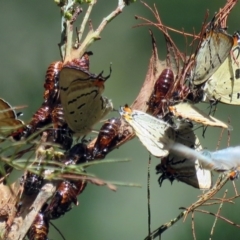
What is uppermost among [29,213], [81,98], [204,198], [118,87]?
[81,98]

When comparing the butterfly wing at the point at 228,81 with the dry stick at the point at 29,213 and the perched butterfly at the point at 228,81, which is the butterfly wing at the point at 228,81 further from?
the dry stick at the point at 29,213

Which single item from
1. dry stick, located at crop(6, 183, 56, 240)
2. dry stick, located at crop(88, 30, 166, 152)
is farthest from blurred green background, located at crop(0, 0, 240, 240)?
dry stick, located at crop(6, 183, 56, 240)

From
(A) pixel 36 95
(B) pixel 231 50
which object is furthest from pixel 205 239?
(B) pixel 231 50

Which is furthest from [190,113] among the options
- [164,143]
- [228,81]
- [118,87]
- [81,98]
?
[118,87]

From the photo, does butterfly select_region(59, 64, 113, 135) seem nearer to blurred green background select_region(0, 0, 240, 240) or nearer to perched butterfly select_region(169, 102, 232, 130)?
perched butterfly select_region(169, 102, 232, 130)

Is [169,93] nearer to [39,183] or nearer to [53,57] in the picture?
[39,183]

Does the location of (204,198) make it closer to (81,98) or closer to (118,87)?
(81,98)
